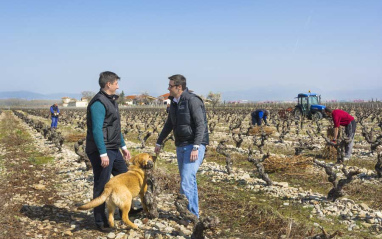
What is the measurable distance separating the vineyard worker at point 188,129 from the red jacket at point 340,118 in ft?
23.5

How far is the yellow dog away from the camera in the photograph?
14.8 ft

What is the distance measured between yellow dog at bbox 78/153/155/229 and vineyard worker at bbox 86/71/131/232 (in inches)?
7.5

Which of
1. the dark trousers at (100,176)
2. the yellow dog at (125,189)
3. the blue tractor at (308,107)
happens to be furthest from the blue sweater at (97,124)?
the blue tractor at (308,107)

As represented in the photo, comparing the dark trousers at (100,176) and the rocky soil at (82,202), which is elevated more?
the dark trousers at (100,176)

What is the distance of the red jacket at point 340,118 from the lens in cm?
1012

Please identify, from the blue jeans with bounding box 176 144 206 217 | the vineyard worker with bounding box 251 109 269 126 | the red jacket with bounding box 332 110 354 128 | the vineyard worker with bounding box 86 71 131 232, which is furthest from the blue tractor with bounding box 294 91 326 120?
the vineyard worker with bounding box 86 71 131 232

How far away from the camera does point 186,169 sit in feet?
15.1

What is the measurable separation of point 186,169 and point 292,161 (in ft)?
19.2

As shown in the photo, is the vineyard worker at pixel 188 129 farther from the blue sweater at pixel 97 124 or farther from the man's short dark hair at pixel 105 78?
the blue sweater at pixel 97 124

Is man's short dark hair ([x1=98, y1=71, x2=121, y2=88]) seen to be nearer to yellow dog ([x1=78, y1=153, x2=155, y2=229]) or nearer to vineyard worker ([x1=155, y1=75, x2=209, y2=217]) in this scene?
vineyard worker ([x1=155, y1=75, x2=209, y2=217])

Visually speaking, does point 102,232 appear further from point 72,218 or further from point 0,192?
point 0,192

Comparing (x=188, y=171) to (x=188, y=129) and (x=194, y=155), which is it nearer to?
(x=194, y=155)

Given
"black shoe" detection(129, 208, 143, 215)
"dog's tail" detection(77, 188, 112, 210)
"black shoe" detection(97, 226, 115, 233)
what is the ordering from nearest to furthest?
"dog's tail" detection(77, 188, 112, 210), "black shoe" detection(97, 226, 115, 233), "black shoe" detection(129, 208, 143, 215)

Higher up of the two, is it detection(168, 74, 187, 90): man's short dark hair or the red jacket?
detection(168, 74, 187, 90): man's short dark hair
